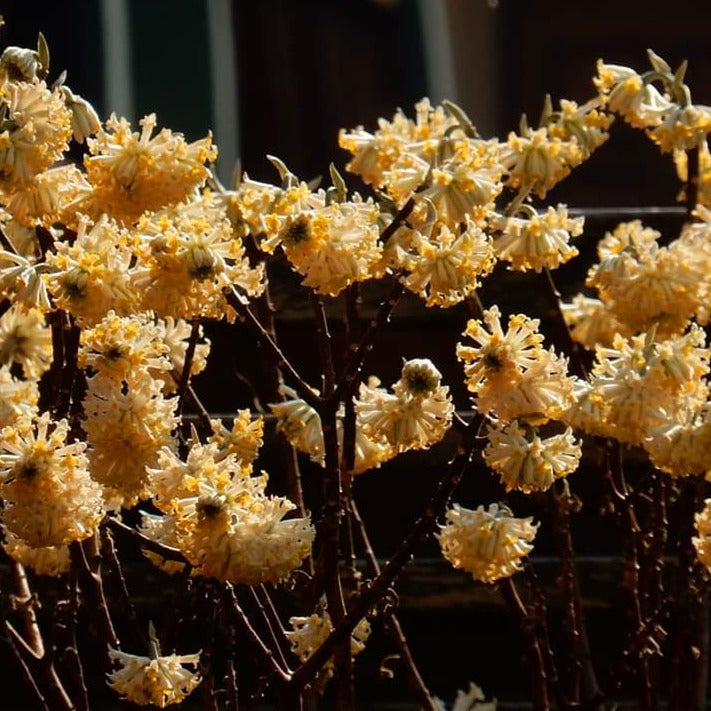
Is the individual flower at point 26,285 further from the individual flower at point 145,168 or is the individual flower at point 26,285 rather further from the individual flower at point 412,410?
the individual flower at point 412,410

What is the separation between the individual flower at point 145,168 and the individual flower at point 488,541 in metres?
0.43

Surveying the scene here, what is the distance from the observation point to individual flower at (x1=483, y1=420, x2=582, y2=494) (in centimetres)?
137

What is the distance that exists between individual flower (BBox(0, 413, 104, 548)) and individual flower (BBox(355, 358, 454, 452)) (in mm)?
294

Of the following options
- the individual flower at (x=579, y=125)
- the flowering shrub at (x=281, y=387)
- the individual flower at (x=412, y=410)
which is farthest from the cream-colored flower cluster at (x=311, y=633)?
the individual flower at (x=579, y=125)

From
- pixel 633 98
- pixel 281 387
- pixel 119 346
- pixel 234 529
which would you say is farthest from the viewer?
pixel 633 98

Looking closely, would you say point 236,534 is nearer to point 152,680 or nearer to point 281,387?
point 152,680

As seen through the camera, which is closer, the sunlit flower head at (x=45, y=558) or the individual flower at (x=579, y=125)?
the sunlit flower head at (x=45, y=558)

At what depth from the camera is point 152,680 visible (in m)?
1.39

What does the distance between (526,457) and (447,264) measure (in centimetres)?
20

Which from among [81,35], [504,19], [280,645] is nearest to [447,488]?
[280,645]

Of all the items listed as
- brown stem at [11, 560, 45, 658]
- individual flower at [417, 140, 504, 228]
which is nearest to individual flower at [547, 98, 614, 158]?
individual flower at [417, 140, 504, 228]

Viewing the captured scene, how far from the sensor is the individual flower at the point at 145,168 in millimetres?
1395

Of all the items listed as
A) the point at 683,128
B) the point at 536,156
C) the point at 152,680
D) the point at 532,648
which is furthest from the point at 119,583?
the point at 683,128

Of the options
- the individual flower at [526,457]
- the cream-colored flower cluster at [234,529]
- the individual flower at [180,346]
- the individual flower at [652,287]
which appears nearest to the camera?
the cream-colored flower cluster at [234,529]
